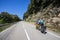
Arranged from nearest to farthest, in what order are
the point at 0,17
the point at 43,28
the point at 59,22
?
the point at 43,28
the point at 59,22
the point at 0,17

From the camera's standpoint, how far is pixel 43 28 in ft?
64.6

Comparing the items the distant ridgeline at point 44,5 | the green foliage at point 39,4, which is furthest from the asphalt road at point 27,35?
the green foliage at point 39,4

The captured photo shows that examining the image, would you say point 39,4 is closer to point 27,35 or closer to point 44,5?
point 44,5

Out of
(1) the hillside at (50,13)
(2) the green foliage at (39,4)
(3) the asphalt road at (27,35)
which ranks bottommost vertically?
(3) the asphalt road at (27,35)

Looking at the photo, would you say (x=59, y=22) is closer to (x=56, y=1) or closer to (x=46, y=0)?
(x=56, y=1)

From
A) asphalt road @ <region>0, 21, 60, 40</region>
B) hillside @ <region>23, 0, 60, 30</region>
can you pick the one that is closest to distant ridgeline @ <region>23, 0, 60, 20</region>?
hillside @ <region>23, 0, 60, 30</region>

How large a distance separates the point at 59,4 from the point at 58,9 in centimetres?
212

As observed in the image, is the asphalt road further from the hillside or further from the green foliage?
the green foliage

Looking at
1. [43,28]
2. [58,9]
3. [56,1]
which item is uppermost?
[56,1]

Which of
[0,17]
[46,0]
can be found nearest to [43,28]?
[46,0]

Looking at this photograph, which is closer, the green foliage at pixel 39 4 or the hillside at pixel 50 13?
the hillside at pixel 50 13

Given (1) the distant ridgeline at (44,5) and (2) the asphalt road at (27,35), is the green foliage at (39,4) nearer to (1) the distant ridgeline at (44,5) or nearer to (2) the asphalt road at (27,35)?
(1) the distant ridgeline at (44,5)

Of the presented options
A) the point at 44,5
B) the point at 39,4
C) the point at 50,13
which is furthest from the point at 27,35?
the point at 39,4

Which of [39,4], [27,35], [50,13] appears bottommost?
[27,35]
